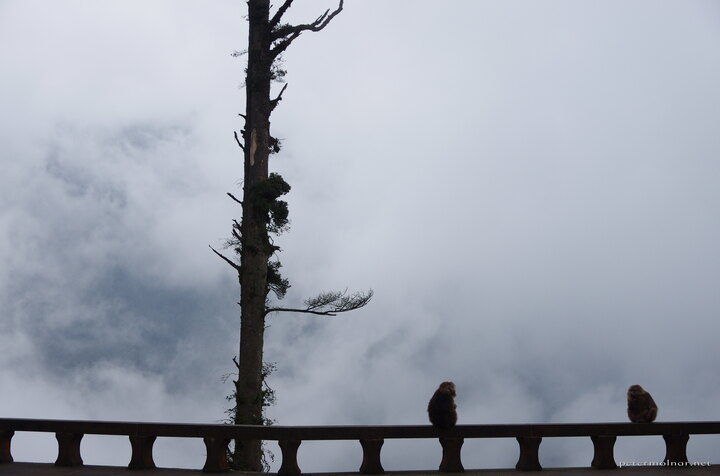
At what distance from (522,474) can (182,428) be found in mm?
4928

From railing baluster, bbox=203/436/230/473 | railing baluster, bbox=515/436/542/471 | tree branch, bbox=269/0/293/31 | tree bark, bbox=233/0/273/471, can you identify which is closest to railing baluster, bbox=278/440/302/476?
railing baluster, bbox=203/436/230/473

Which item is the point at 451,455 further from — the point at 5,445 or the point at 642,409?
the point at 5,445

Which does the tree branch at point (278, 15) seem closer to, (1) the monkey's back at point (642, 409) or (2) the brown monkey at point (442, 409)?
(2) the brown monkey at point (442, 409)

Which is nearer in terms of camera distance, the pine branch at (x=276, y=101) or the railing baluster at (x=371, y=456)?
the railing baluster at (x=371, y=456)

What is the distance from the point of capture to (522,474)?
1102 cm

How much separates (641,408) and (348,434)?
15.2 feet

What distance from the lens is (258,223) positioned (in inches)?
631

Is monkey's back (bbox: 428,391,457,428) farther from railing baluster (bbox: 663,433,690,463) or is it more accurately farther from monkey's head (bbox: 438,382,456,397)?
railing baluster (bbox: 663,433,690,463)

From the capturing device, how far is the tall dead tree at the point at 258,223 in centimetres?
1551

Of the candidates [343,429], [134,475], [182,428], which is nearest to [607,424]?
[343,429]

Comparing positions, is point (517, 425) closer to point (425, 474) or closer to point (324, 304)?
point (425, 474)

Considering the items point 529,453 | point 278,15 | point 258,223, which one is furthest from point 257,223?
point 529,453

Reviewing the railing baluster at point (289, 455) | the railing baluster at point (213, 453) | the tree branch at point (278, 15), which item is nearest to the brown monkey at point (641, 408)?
the railing baluster at point (289, 455)

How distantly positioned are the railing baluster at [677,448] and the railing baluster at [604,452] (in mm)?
975
